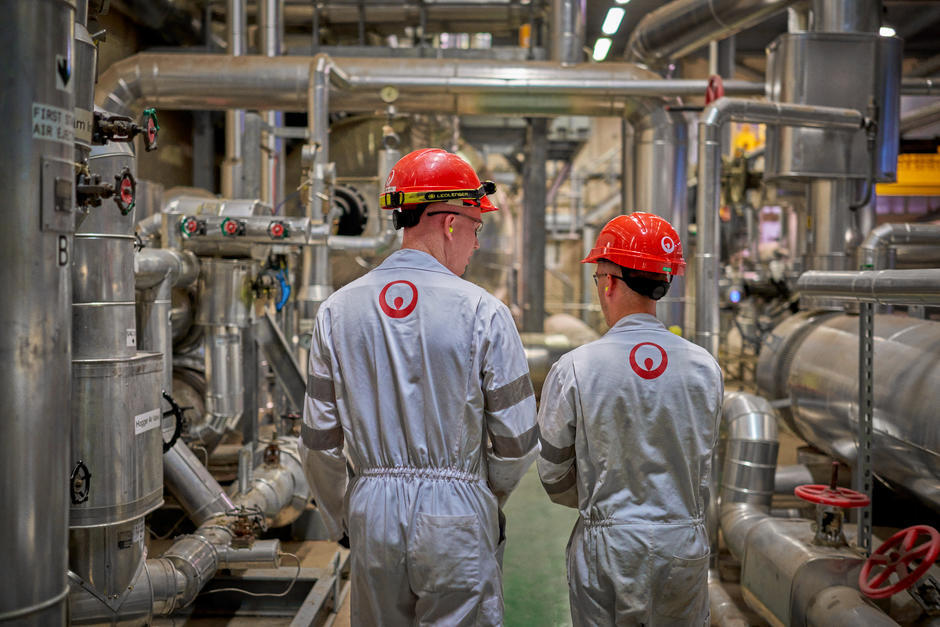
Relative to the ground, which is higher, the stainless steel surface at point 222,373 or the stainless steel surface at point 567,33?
the stainless steel surface at point 567,33

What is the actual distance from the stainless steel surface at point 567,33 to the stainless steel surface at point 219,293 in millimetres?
3501

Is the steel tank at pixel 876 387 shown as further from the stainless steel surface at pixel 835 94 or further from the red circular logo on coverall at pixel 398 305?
the red circular logo on coverall at pixel 398 305

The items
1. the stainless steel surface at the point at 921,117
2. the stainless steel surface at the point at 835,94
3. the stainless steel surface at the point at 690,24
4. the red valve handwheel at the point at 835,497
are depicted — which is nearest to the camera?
the red valve handwheel at the point at 835,497

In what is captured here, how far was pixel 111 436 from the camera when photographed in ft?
6.75

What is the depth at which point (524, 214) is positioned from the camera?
7586mm

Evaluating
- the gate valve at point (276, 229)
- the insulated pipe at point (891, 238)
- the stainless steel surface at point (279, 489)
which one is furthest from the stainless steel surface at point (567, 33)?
the stainless steel surface at point (279, 489)

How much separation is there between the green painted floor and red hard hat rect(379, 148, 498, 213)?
6.71ft

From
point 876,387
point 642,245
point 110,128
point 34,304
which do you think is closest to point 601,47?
point 876,387

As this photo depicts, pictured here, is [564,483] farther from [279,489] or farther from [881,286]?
[279,489]

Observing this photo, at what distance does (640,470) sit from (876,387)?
6.16 feet

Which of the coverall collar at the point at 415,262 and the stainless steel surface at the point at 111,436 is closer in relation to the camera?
the coverall collar at the point at 415,262

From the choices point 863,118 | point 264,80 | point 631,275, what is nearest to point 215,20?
point 264,80

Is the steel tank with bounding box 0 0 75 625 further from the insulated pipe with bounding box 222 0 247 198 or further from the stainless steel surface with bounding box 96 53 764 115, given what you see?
the insulated pipe with bounding box 222 0 247 198

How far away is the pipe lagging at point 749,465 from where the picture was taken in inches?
129
